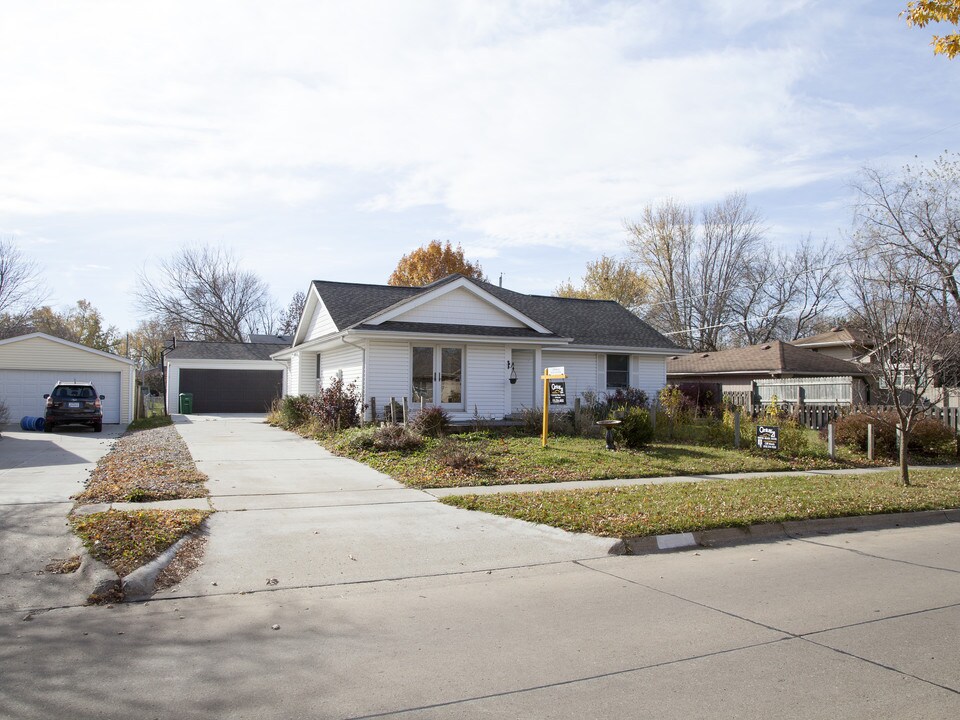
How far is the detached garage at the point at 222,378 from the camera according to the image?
36.2m

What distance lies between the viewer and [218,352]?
3778 centimetres

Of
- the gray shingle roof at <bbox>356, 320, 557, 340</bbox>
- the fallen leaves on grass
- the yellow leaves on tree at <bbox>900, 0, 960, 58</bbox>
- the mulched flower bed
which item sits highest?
the yellow leaves on tree at <bbox>900, 0, 960, 58</bbox>

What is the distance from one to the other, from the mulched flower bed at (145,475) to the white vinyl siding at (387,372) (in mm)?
5084

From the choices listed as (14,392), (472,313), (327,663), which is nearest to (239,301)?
(14,392)

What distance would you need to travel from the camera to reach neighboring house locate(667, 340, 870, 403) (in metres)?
32.0

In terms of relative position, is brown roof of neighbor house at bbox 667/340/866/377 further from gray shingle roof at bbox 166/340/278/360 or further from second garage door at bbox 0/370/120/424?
second garage door at bbox 0/370/120/424

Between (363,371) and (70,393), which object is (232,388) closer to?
(70,393)

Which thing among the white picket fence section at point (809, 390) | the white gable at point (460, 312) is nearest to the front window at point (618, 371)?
the white gable at point (460, 312)

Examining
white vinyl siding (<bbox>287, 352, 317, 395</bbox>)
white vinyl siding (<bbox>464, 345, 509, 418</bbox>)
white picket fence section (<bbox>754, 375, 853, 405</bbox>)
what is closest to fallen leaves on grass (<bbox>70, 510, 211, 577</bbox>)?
white vinyl siding (<bbox>464, 345, 509, 418</bbox>)

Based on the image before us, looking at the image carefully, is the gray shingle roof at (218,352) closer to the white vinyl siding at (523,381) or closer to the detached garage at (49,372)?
the detached garage at (49,372)

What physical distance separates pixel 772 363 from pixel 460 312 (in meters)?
16.9

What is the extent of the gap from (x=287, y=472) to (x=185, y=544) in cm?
575

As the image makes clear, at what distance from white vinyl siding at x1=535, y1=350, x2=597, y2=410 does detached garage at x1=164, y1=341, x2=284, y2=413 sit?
17.1 meters

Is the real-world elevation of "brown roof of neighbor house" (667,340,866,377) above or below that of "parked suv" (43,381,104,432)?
above
